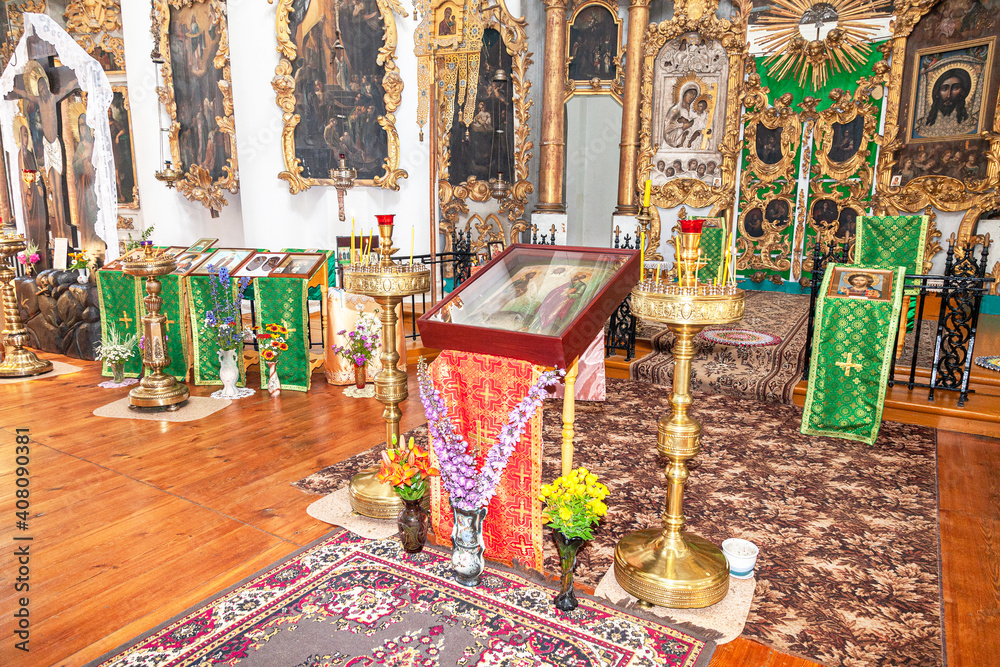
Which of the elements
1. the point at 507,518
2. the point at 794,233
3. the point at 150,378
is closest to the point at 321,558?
the point at 507,518

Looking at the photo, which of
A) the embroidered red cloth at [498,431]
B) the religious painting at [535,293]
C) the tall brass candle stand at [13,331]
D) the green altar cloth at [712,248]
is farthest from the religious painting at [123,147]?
the embroidered red cloth at [498,431]

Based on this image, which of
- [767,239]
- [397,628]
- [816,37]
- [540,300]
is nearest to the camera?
[397,628]

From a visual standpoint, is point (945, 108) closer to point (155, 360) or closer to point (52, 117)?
point (155, 360)

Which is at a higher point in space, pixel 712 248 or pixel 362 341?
pixel 712 248

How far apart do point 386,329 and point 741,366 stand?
4432 millimetres

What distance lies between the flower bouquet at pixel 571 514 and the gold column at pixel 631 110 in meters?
9.01

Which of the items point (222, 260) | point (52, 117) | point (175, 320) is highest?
point (52, 117)

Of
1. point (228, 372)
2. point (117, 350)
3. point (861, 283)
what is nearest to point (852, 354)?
point (861, 283)

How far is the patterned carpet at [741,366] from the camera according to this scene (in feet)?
20.2

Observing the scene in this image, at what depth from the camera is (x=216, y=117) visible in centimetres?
1045

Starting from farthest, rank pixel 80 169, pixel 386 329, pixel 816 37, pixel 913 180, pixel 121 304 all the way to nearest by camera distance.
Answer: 1. pixel 816 37
2. pixel 913 180
3. pixel 80 169
4. pixel 121 304
5. pixel 386 329

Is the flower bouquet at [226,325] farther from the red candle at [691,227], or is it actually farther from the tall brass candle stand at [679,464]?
the red candle at [691,227]

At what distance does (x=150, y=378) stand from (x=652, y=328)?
5853 millimetres

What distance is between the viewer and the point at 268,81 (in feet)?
31.3
